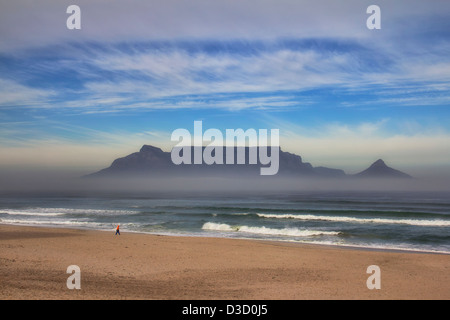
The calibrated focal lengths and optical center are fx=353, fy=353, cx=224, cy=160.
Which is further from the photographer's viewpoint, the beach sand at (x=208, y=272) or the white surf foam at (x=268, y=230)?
the white surf foam at (x=268, y=230)

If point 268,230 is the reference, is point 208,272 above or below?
above

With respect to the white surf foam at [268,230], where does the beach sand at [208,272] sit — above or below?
above

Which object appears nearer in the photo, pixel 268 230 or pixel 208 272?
pixel 208 272

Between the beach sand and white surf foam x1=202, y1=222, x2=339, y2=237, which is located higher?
the beach sand

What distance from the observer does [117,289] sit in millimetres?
8719

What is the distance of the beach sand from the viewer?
8672 mm

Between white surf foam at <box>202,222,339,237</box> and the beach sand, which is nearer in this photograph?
the beach sand

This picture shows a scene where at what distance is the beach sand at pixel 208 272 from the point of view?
8.67 meters

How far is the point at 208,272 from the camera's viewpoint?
1144 centimetres
